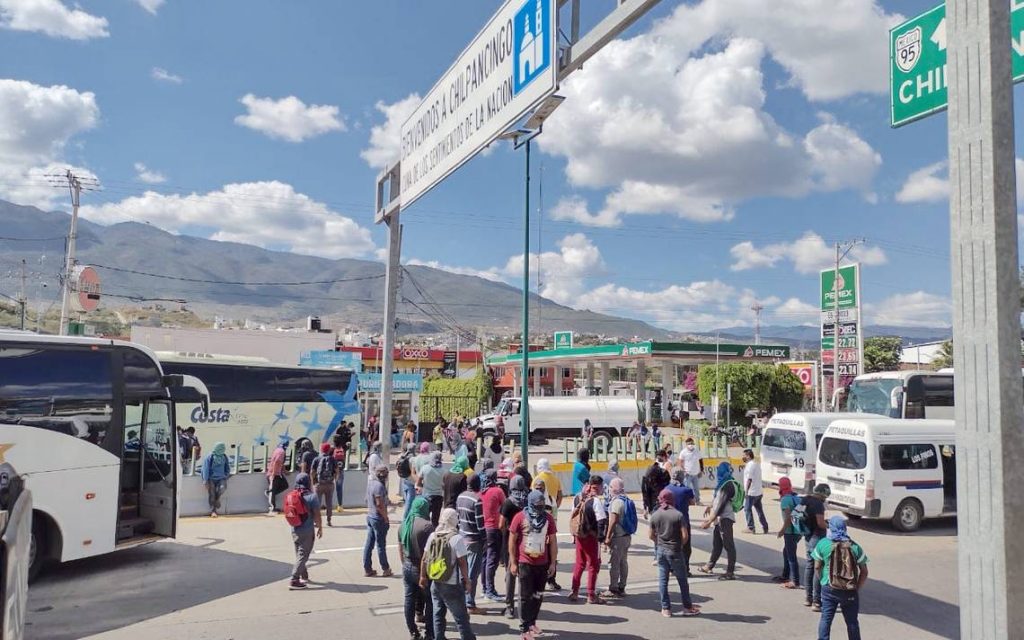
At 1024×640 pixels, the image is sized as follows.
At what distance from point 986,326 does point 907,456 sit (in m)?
11.7

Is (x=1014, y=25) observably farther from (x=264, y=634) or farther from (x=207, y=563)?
(x=207, y=563)

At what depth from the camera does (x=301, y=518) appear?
908 cm

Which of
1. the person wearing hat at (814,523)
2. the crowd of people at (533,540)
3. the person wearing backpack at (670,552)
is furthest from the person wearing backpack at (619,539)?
the person wearing hat at (814,523)

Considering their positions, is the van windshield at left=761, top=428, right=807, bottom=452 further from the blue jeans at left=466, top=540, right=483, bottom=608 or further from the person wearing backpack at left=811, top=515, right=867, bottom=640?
the blue jeans at left=466, top=540, right=483, bottom=608

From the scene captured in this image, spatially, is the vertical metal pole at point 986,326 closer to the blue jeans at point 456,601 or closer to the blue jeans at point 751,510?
the blue jeans at point 456,601

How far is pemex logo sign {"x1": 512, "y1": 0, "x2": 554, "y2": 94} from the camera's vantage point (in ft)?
21.1

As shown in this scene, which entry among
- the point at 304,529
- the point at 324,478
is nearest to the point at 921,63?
the point at 304,529

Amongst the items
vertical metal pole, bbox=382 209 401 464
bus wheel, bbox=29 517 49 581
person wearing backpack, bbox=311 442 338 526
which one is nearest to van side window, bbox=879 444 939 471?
vertical metal pole, bbox=382 209 401 464

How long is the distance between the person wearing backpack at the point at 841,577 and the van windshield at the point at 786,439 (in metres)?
10.5

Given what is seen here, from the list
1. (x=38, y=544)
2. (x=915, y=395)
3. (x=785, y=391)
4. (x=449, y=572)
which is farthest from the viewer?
(x=785, y=391)

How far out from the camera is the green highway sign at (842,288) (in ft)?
119

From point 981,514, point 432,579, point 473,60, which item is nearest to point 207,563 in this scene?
point 432,579

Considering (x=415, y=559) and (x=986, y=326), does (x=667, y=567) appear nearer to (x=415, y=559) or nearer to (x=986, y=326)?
(x=415, y=559)

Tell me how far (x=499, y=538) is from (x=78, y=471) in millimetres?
5581
